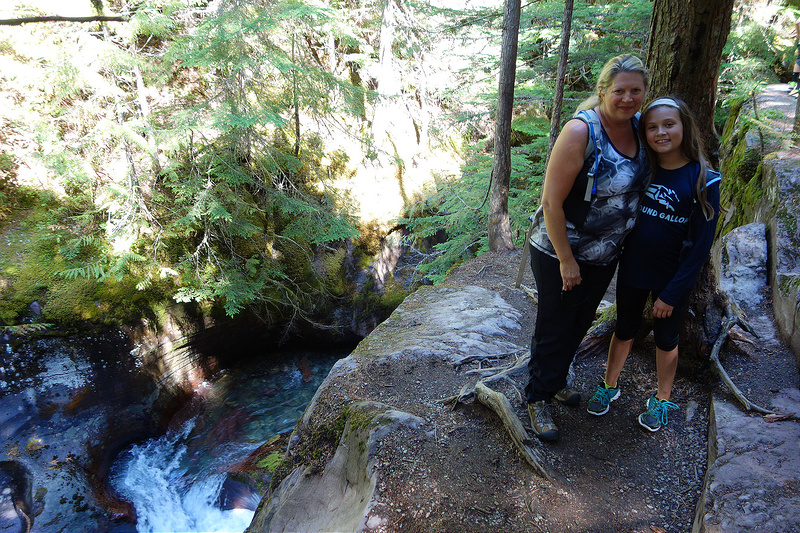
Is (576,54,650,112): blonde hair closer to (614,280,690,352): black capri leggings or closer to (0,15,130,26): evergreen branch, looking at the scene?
(614,280,690,352): black capri leggings

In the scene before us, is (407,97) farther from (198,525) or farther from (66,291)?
(198,525)

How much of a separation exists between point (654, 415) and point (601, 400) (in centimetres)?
34

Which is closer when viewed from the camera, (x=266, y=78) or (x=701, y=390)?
(x=701, y=390)

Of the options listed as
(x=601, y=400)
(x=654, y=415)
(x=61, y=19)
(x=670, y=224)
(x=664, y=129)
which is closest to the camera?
(x=61, y=19)

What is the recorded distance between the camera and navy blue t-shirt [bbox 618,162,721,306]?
2.29 m

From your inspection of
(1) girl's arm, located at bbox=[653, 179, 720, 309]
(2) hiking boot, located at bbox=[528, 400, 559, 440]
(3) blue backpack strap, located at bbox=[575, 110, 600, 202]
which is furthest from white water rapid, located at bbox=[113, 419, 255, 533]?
(3) blue backpack strap, located at bbox=[575, 110, 600, 202]

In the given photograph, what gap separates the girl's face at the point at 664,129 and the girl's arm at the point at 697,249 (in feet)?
1.04

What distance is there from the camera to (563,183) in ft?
6.98

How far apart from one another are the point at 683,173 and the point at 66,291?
8.66 m

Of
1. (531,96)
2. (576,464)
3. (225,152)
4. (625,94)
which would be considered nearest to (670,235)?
(625,94)

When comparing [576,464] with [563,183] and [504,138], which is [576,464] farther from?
[504,138]

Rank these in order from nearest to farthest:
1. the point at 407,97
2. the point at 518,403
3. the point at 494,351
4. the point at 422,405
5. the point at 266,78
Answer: the point at 518,403, the point at 422,405, the point at 494,351, the point at 266,78, the point at 407,97

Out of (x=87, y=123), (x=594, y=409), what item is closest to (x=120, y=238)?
(x=87, y=123)

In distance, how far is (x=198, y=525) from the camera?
606cm
